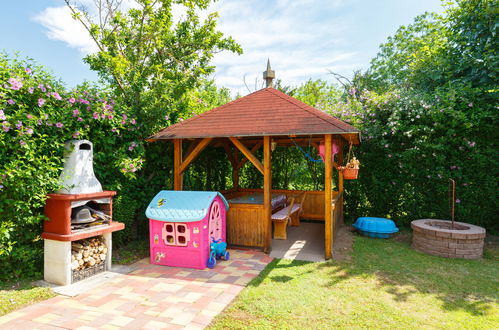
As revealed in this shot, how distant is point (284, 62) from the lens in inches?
636

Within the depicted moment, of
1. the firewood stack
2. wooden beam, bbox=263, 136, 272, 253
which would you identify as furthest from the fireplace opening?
wooden beam, bbox=263, 136, 272, 253

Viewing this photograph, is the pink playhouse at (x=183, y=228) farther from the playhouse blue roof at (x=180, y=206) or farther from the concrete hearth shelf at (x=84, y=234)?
the concrete hearth shelf at (x=84, y=234)

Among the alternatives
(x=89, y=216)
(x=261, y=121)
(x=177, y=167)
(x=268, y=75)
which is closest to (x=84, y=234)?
(x=89, y=216)

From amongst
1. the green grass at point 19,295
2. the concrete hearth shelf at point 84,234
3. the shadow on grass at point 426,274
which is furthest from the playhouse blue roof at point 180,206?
the shadow on grass at point 426,274

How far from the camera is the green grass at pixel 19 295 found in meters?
3.79

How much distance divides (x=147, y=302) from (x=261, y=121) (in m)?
4.14

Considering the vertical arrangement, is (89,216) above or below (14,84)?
below

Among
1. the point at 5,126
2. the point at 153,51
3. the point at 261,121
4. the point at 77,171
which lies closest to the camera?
the point at 5,126

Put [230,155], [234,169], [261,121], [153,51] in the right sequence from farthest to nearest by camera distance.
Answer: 1. [234,169]
2. [230,155]
3. [153,51]
4. [261,121]

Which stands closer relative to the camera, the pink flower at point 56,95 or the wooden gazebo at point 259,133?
the pink flower at point 56,95

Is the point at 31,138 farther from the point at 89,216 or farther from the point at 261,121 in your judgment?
the point at 261,121

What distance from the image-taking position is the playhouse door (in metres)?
5.74

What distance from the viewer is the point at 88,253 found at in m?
4.95

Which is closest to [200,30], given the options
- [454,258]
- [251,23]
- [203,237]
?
[251,23]
